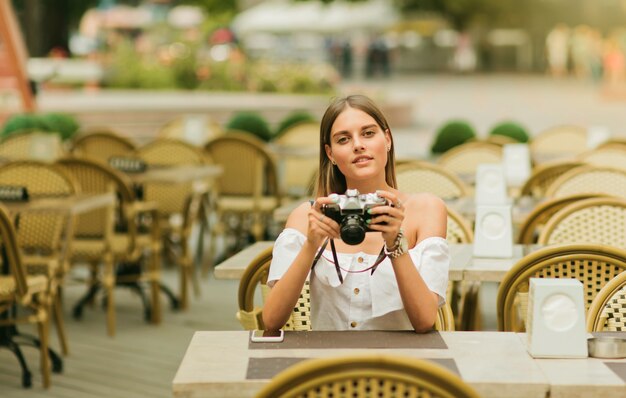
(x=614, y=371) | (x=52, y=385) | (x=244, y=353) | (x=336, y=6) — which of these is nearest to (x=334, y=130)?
(x=244, y=353)

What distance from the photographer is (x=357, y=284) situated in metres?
3.85

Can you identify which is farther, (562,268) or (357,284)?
(562,268)

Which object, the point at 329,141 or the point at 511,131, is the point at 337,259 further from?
the point at 511,131

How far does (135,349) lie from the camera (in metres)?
7.79

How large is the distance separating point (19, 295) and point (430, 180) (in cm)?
239

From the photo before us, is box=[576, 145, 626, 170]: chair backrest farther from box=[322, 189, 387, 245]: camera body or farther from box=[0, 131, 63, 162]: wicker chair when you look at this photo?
box=[322, 189, 387, 245]: camera body

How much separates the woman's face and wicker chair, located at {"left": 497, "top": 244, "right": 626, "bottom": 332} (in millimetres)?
892

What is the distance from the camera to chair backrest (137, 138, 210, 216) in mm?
9789

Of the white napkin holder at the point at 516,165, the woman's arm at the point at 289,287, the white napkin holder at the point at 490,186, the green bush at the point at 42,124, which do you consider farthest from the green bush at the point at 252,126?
the woman's arm at the point at 289,287

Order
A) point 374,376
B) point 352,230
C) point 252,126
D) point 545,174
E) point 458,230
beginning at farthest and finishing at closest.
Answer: point 252,126 → point 545,174 → point 458,230 → point 352,230 → point 374,376

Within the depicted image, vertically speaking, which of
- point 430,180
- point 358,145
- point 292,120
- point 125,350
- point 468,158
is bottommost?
point 125,350

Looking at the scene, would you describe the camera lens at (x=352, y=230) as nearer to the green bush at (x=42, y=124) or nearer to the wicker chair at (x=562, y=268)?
the wicker chair at (x=562, y=268)

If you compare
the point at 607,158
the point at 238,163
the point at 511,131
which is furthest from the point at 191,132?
the point at 607,158

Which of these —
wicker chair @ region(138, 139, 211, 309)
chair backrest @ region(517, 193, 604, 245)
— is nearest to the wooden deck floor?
wicker chair @ region(138, 139, 211, 309)
